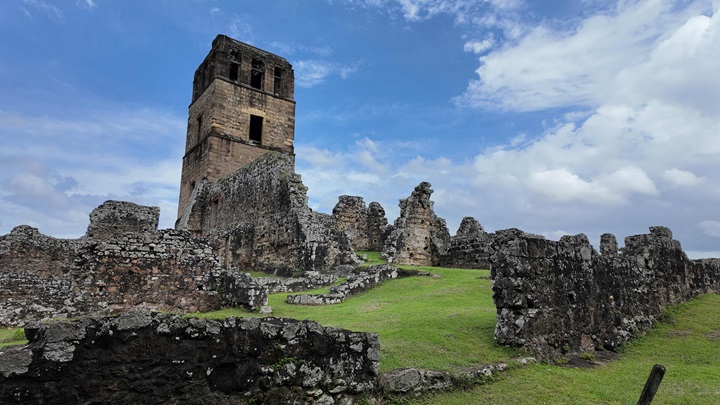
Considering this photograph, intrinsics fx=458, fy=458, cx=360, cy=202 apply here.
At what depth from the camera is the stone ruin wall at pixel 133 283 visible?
10.4m

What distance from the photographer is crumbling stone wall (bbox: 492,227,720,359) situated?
8688mm

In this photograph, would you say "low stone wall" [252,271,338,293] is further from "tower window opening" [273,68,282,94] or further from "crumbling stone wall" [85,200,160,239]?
"tower window opening" [273,68,282,94]

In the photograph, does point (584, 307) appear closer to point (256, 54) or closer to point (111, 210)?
point (111, 210)

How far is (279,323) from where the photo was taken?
18.3ft

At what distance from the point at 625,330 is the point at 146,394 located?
435 inches

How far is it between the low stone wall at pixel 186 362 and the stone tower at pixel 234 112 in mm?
29081

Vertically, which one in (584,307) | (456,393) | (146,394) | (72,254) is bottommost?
(456,393)

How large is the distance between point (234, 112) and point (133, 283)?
2680 cm

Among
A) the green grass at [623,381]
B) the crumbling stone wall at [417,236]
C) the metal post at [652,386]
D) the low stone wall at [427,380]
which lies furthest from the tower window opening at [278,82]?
the metal post at [652,386]

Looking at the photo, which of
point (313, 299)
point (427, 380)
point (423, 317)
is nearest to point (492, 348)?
point (423, 317)

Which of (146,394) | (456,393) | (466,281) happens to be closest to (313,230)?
(466,281)

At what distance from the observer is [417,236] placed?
2370 centimetres

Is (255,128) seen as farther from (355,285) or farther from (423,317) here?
(423,317)

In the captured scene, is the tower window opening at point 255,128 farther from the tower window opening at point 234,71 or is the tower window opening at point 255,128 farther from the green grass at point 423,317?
the green grass at point 423,317
